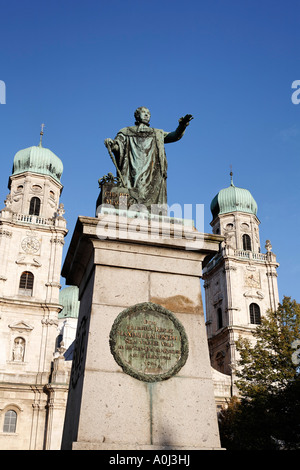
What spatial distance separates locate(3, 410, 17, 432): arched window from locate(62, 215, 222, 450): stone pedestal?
1302 inches

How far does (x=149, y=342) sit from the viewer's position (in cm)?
564

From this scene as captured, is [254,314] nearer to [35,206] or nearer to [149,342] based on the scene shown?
[35,206]

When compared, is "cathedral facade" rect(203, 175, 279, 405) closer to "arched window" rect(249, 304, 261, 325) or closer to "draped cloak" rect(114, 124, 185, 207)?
"arched window" rect(249, 304, 261, 325)

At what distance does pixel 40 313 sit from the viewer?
3988cm

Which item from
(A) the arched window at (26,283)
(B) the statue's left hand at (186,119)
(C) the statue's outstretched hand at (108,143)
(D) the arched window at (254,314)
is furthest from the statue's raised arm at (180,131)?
(D) the arched window at (254,314)

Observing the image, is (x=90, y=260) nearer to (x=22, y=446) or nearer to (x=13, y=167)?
→ (x=22, y=446)

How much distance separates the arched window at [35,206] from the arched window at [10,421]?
17.6 meters

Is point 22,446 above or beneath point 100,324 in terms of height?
above

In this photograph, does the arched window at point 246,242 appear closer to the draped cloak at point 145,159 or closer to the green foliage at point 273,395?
the green foliage at point 273,395

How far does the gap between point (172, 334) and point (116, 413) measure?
1121 mm

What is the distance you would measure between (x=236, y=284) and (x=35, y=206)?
20532 mm

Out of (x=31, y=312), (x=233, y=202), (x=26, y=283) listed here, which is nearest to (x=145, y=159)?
(x=31, y=312)

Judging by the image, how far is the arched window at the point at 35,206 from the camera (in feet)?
148

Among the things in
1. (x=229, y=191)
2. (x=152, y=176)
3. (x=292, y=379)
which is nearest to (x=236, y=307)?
(x=229, y=191)
